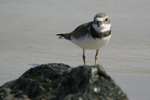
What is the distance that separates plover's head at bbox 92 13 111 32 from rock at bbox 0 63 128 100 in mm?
1466

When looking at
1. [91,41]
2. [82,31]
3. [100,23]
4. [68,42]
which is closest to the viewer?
[100,23]

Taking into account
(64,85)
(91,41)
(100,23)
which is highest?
(100,23)

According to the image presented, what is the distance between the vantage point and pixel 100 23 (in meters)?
4.96

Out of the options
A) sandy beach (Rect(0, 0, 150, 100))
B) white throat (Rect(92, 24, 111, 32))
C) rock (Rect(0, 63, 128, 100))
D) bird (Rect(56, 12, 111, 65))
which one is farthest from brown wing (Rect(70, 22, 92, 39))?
rock (Rect(0, 63, 128, 100))

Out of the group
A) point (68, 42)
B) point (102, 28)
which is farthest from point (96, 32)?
point (68, 42)

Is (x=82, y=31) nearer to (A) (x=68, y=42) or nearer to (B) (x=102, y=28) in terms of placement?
(B) (x=102, y=28)

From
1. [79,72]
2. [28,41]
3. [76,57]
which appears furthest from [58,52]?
[79,72]

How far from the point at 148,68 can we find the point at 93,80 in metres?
2.84

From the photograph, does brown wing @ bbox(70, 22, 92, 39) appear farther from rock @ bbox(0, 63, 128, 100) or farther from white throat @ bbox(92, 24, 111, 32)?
rock @ bbox(0, 63, 128, 100)

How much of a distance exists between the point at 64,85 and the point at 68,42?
4646mm

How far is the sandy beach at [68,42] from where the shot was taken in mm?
5336

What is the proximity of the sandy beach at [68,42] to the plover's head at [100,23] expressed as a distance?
75 centimetres

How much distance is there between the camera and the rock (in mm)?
2982

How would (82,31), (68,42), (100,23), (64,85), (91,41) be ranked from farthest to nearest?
1. (68,42)
2. (82,31)
3. (91,41)
4. (100,23)
5. (64,85)
